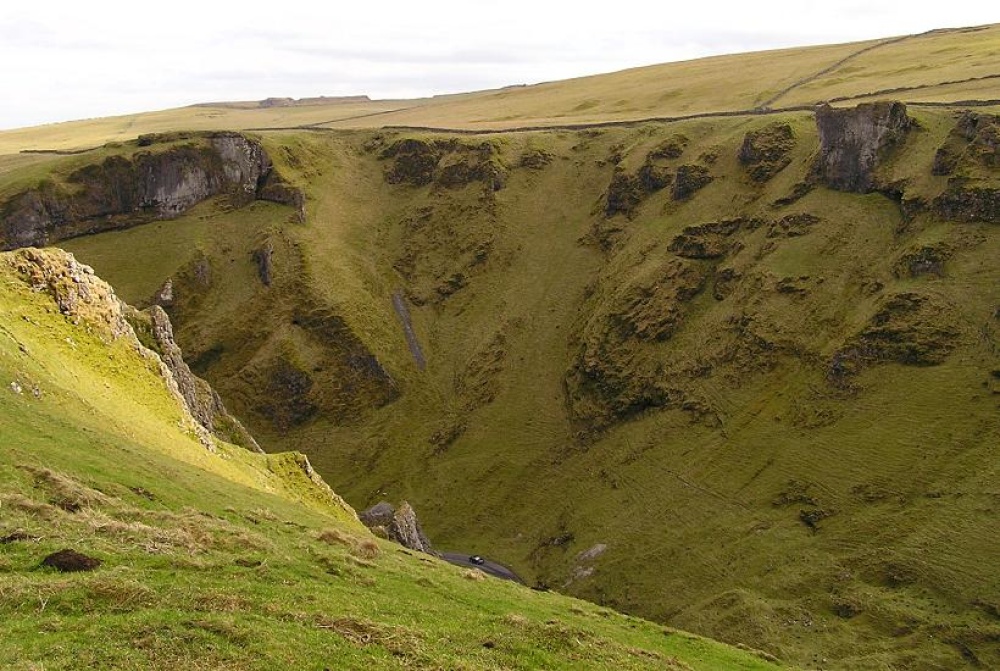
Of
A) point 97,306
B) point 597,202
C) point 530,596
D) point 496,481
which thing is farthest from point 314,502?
point 597,202

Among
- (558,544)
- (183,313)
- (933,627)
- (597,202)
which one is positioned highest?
(597,202)

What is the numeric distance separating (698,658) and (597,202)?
331 ft

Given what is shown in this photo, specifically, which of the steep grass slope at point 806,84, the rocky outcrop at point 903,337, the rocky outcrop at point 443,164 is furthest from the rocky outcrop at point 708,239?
the rocky outcrop at point 443,164

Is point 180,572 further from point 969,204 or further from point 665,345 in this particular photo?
point 969,204

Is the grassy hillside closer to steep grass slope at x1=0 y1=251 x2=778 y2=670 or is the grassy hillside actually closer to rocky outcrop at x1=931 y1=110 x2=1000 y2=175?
rocky outcrop at x1=931 y1=110 x2=1000 y2=175

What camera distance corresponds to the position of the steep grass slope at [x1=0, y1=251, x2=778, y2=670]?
2291cm

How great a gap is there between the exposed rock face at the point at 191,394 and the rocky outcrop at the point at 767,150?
251 ft

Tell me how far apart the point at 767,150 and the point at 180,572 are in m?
104

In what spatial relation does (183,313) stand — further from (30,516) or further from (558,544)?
(30,516)

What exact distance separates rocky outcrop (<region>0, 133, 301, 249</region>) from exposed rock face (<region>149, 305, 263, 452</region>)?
6849cm

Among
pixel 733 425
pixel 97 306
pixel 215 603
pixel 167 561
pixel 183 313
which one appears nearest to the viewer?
pixel 215 603

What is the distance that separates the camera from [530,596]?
136 ft

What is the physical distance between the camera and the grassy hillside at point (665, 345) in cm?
7200

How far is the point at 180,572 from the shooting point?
27656 millimetres
